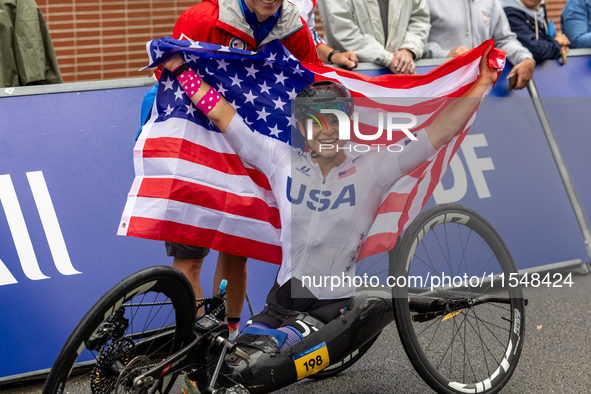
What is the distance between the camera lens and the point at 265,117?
3078 mm

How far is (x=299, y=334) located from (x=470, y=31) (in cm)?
358

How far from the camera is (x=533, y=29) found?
5.48 meters

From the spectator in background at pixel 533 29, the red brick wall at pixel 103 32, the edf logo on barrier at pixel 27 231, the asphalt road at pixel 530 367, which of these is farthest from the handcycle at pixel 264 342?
the red brick wall at pixel 103 32

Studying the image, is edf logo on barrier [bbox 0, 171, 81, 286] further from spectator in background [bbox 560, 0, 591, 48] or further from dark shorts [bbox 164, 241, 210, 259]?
spectator in background [bbox 560, 0, 591, 48]

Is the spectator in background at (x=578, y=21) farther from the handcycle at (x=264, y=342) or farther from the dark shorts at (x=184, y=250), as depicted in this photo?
the dark shorts at (x=184, y=250)

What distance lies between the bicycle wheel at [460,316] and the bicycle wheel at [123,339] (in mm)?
925

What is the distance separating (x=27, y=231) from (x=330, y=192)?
6.02 feet

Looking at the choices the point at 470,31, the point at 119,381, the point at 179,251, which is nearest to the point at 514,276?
the point at 179,251

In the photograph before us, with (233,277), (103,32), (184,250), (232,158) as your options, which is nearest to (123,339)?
(184,250)

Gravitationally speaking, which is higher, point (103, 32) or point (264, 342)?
point (103, 32)

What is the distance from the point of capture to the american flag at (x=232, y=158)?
9.17ft

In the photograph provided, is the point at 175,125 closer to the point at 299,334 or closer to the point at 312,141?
the point at 312,141

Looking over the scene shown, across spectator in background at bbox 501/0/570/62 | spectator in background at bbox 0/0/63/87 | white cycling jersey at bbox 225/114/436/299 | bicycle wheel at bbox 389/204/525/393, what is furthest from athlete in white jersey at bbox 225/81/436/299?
spectator in background at bbox 501/0/570/62

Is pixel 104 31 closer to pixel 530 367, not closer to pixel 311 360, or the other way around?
pixel 311 360
